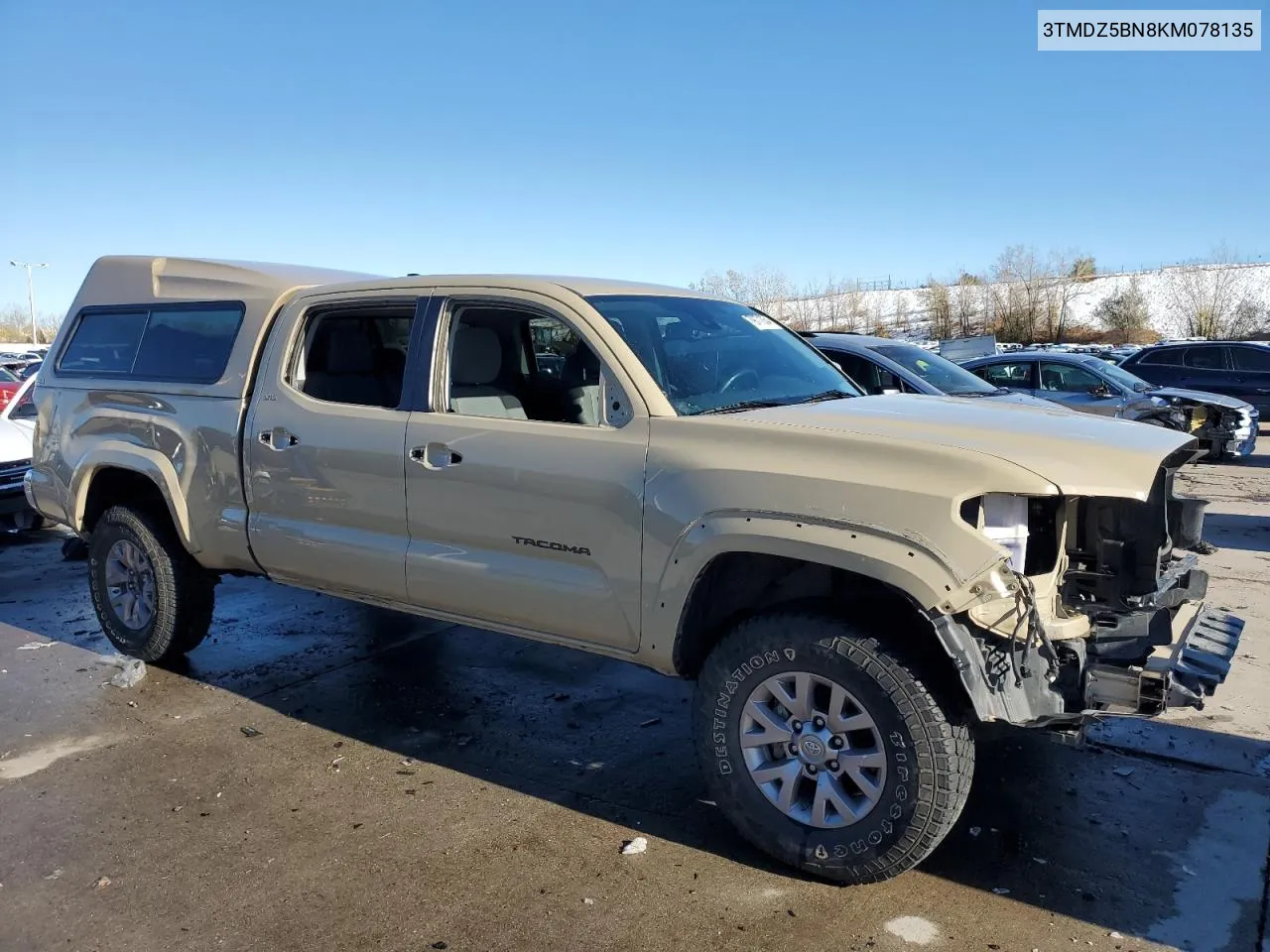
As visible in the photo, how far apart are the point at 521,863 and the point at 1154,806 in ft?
7.92

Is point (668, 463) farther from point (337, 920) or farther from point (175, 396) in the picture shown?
point (175, 396)

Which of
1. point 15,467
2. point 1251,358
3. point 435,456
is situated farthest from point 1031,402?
point 1251,358

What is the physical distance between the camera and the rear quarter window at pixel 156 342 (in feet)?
16.2

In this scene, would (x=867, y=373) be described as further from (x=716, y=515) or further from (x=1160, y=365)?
(x=1160, y=365)

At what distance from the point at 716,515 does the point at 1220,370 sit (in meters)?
16.6

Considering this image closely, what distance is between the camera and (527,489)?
3.70m

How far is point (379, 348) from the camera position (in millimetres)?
4816

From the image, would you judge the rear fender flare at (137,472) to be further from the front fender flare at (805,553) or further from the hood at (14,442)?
the hood at (14,442)

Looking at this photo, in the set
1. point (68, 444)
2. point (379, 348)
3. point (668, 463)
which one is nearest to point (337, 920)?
point (668, 463)

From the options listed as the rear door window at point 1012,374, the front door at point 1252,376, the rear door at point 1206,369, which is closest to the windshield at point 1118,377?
the rear door window at point 1012,374

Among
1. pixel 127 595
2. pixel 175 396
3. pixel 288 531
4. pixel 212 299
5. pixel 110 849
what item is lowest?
pixel 110 849

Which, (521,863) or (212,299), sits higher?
(212,299)

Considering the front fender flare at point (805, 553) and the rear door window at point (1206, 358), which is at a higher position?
the rear door window at point (1206, 358)

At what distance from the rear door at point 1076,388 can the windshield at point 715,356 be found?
9147 mm
